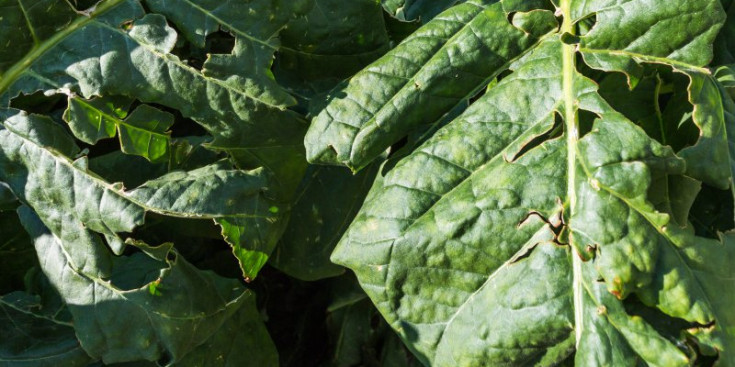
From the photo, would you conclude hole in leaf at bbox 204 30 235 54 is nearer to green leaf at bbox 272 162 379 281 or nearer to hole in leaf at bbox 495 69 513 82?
green leaf at bbox 272 162 379 281

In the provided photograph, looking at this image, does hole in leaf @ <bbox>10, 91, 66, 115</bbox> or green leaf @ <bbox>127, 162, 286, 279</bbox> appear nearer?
green leaf @ <bbox>127, 162, 286, 279</bbox>

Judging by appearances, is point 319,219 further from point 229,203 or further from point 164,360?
point 164,360

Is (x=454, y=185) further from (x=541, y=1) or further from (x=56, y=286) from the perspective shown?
(x=56, y=286)

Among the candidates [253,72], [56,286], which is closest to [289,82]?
[253,72]

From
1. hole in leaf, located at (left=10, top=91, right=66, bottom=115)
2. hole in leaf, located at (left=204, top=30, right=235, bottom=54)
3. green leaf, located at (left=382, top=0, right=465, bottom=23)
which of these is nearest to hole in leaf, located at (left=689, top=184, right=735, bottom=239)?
green leaf, located at (left=382, top=0, right=465, bottom=23)

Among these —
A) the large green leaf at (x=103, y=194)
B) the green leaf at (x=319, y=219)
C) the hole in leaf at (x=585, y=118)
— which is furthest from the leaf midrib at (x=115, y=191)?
the hole in leaf at (x=585, y=118)

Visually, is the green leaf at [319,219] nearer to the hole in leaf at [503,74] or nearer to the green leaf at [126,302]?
the green leaf at [126,302]
